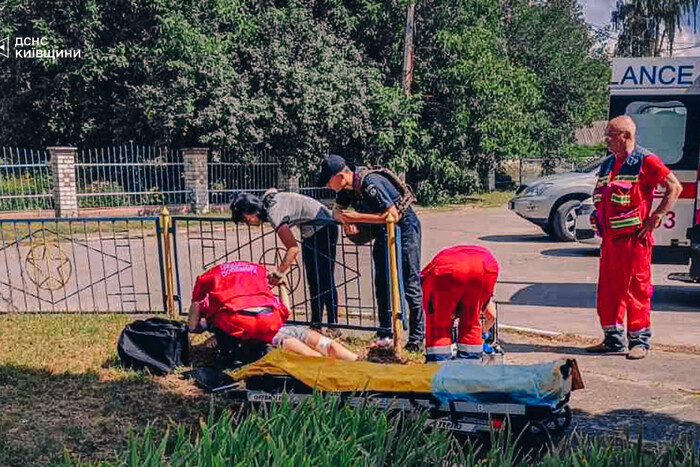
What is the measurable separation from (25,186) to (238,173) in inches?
209

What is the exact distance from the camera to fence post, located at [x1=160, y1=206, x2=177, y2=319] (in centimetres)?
714

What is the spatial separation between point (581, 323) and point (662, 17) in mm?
37706

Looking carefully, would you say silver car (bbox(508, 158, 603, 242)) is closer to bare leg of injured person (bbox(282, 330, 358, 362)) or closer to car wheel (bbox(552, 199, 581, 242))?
car wheel (bbox(552, 199, 581, 242))

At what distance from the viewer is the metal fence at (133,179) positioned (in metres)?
18.6

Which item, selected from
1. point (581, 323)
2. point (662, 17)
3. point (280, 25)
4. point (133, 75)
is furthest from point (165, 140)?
point (662, 17)

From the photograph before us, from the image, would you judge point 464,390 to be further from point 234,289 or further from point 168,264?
point 168,264

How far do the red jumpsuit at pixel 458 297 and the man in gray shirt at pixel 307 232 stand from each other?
1.39m

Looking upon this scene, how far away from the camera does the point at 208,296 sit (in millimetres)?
5453

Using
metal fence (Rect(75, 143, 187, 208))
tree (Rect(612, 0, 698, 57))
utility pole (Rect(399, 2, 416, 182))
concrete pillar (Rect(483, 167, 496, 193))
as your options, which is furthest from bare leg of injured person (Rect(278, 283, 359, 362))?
tree (Rect(612, 0, 698, 57))

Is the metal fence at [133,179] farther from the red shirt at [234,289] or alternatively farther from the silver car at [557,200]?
the red shirt at [234,289]

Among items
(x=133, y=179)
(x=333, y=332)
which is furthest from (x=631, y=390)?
(x=133, y=179)

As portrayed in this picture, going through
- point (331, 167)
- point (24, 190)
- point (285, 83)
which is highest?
point (285, 83)

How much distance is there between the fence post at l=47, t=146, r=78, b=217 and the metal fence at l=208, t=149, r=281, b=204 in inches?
133

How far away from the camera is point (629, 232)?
Answer: 6.03 metres
